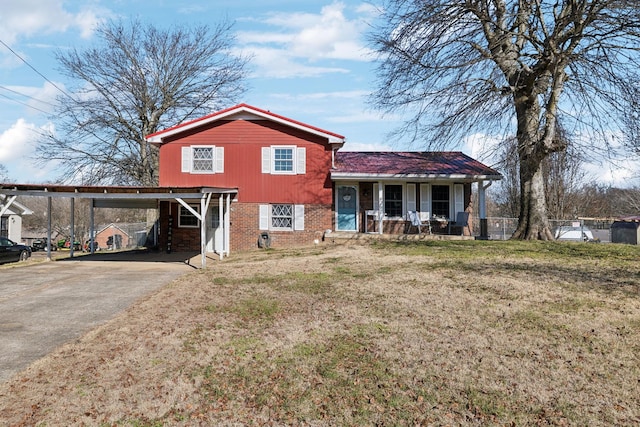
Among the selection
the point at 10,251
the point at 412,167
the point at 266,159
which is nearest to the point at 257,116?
the point at 266,159

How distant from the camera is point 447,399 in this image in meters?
4.41

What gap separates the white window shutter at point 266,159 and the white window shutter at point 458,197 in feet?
25.6

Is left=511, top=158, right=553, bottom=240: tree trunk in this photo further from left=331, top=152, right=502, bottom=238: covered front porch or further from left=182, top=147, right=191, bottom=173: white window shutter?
left=182, top=147, right=191, bottom=173: white window shutter

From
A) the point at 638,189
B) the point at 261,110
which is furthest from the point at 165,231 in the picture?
the point at 638,189

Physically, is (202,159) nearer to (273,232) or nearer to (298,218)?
(273,232)

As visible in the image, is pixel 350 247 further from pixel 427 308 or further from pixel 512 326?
pixel 512 326

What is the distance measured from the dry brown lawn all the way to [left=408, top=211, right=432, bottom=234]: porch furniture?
7.61 metres

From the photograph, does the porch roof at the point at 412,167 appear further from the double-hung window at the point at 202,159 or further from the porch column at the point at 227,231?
the double-hung window at the point at 202,159

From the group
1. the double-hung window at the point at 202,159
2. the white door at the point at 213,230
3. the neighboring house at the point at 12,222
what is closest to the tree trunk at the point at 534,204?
the double-hung window at the point at 202,159

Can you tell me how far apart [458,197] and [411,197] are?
1.96 metres

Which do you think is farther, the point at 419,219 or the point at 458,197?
the point at 458,197

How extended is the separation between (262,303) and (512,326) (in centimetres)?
422

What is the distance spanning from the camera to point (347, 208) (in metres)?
18.6

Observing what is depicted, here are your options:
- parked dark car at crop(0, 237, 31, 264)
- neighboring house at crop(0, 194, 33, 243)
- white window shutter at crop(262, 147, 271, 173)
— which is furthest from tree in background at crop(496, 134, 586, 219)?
neighboring house at crop(0, 194, 33, 243)
